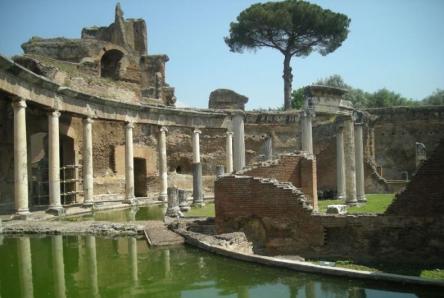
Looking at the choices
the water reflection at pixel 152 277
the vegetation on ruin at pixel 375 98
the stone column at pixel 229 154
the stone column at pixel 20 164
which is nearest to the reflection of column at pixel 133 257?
the water reflection at pixel 152 277

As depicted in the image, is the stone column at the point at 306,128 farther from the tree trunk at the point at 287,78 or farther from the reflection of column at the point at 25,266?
the tree trunk at the point at 287,78

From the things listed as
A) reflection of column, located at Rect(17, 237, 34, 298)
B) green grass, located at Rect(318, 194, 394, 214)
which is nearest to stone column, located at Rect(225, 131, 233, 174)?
green grass, located at Rect(318, 194, 394, 214)

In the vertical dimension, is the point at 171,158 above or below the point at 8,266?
above

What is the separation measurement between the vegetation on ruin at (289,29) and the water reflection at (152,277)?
33.2m

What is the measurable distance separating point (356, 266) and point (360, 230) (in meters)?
1.18

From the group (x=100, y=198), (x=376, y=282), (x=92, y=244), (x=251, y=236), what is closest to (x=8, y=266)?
(x=92, y=244)

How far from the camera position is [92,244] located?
1222 centimetres

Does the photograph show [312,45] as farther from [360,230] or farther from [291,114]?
[360,230]

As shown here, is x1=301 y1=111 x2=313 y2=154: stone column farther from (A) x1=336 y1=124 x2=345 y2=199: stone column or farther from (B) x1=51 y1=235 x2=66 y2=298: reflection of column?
(B) x1=51 y1=235 x2=66 y2=298: reflection of column

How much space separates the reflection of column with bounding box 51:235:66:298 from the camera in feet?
25.5

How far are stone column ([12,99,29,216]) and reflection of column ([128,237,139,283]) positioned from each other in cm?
611

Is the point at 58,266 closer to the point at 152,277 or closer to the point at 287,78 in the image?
the point at 152,277

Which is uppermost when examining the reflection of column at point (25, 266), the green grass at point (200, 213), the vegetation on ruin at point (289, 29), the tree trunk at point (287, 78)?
the vegetation on ruin at point (289, 29)

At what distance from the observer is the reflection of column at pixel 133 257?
8711 millimetres
